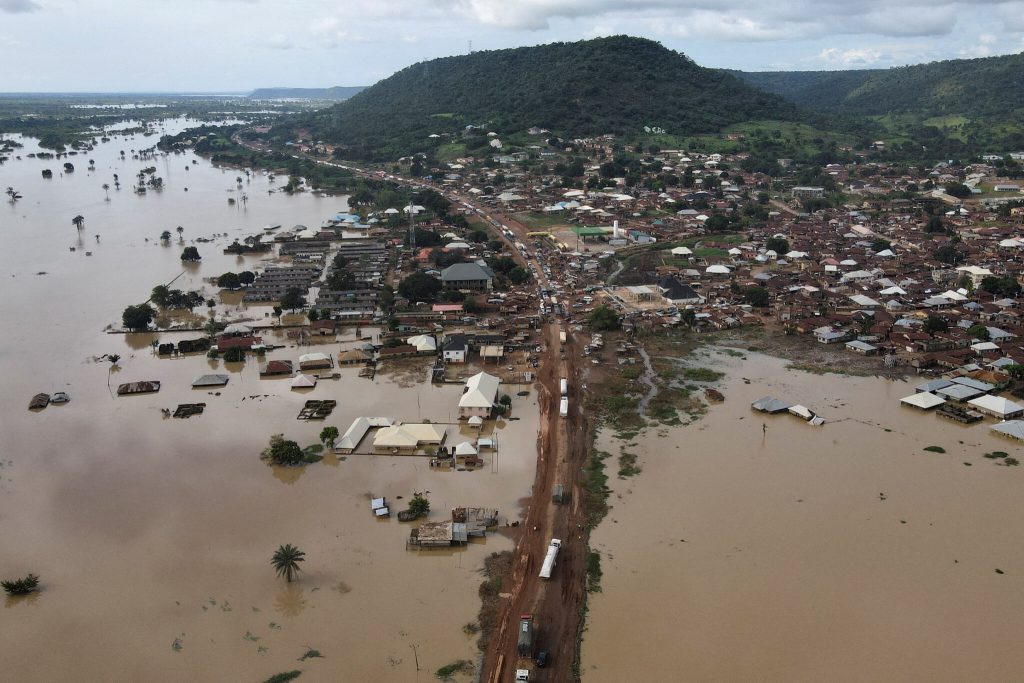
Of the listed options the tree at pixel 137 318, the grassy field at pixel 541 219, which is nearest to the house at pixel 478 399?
the tree at pixel 137 318

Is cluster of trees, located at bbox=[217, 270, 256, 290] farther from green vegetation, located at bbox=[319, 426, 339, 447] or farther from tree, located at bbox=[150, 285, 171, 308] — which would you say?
green vegetation, located at bbox=[319, 426, 339, 447]

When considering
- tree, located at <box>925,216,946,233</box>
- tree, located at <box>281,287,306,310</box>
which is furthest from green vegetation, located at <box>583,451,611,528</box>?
tree, located at <box>925,216,946,233</box>

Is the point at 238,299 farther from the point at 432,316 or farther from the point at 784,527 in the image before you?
the point at 784,527

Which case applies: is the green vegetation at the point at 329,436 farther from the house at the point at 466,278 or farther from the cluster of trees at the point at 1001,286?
the cluster of trees at the point at 1001,286

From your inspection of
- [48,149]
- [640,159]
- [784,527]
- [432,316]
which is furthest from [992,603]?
[48,149]

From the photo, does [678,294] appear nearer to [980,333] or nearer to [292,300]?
[980,333]

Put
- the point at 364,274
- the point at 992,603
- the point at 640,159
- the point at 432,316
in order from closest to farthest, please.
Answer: the point at 992,603 < the point at 432,316 < the point at 364,274 < the point at 640,159
